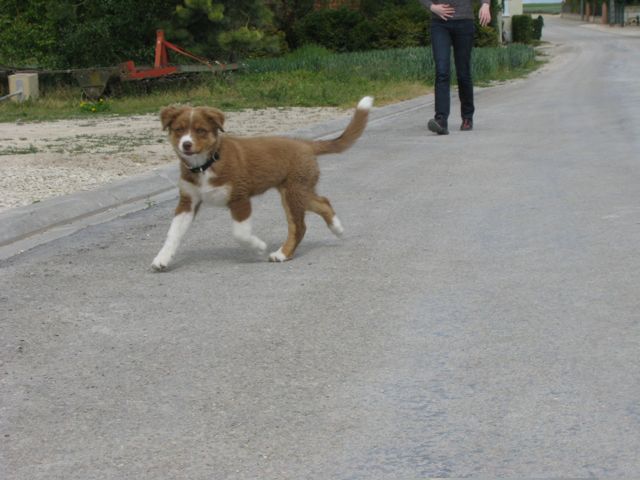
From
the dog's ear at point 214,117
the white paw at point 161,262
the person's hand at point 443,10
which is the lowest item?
the white paw at point 161,262

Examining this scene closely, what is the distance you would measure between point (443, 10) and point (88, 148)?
4.60m

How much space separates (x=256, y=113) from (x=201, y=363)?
43.2 ft

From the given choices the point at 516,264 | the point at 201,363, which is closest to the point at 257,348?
the point at 201,363

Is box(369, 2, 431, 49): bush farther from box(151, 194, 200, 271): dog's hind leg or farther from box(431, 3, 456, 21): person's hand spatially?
box(151, 194, 200, 271): dog's hind leg

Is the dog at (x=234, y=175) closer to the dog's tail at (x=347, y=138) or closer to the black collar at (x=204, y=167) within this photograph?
the black collar at (x=204, y=167)

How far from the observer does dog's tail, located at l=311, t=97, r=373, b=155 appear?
8234 millimetres

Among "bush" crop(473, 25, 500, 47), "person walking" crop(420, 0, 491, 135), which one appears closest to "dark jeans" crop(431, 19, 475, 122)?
"person walking" crop(420, 0, 491, 135)

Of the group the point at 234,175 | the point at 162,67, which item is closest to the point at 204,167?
the point at 234,175

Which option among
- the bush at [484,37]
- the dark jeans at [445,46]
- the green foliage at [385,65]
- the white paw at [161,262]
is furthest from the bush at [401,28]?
the white paw at [161,262]

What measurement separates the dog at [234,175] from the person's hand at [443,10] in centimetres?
718

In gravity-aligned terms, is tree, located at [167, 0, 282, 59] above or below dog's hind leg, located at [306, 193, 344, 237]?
above

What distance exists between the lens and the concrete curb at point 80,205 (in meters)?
8.80

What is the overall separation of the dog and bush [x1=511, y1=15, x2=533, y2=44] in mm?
57285

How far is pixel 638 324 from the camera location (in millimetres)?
5770
